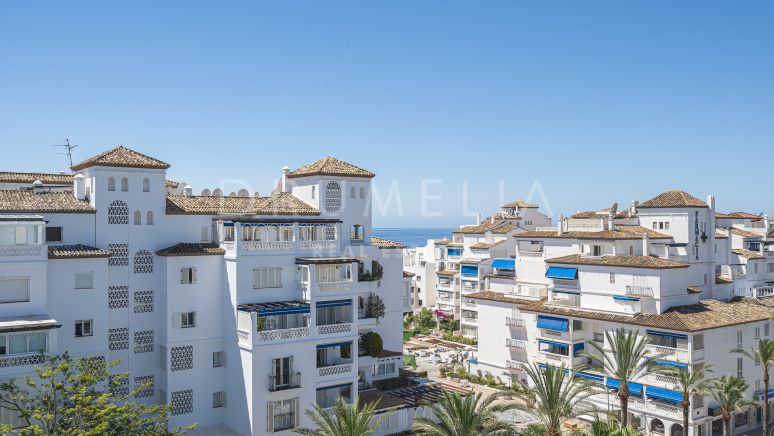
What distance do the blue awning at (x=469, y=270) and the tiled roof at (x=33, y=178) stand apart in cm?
5061

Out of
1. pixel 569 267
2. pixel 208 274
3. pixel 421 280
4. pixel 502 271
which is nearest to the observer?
pixel 208 274

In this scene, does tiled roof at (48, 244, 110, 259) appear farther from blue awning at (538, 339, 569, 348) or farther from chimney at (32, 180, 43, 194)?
A: blue awning at (538, 339, 569, 348)

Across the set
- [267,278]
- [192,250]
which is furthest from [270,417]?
[192,250]

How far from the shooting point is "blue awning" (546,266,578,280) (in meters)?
56.9

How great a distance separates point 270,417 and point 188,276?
1063cm

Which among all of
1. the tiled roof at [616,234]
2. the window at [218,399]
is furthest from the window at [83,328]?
the tiled roof at [616,234]

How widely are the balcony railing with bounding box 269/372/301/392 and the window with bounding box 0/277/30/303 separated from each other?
1503 cm

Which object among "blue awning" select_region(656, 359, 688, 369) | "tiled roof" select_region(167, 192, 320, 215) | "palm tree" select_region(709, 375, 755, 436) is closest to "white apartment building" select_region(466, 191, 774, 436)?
"blue awning" select_region(656, 359, 688, 369)

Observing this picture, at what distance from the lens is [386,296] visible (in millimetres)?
53500

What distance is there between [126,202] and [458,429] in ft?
84.8

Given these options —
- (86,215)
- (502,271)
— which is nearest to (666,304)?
(502,271)

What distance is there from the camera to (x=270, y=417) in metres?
42.5

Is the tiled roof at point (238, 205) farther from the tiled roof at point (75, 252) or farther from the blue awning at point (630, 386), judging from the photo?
the blue awning at point (630, 386)

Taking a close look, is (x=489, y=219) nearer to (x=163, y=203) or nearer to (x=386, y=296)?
(x=386, y=296)
